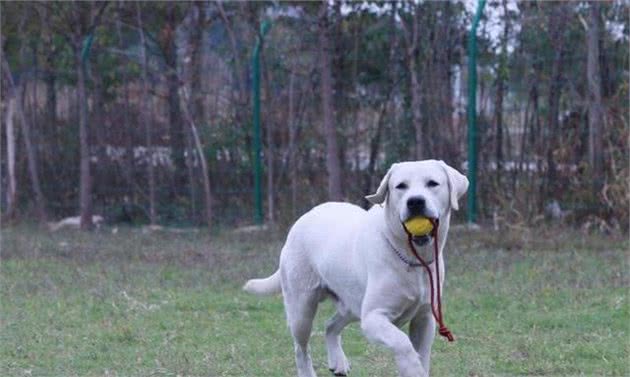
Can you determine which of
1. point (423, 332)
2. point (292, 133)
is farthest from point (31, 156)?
→ point (423, 332)

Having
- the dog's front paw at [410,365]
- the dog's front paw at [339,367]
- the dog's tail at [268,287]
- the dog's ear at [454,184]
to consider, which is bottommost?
the dog's front paw at [339,367]

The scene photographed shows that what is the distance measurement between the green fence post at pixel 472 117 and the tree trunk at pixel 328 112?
4.97 feet

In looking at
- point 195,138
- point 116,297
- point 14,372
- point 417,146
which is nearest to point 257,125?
point 195,138

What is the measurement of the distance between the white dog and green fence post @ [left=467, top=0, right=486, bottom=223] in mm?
8064

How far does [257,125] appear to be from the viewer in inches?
Result: 619

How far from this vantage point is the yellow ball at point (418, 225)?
5562 mm

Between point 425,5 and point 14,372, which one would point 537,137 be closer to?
point 425,5

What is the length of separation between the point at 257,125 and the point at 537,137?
11.3ft

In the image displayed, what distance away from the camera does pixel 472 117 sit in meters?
14.6

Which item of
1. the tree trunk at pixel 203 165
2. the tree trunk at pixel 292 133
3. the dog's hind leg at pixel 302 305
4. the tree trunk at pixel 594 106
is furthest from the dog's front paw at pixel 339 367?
the tree trunk at pixel 203 165

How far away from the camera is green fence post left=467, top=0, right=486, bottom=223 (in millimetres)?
14492

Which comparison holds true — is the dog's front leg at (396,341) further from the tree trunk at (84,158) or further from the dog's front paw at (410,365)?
the tree trunk at (84,158)

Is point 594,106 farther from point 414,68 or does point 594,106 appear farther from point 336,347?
point 336,347

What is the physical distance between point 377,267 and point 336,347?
971mm
